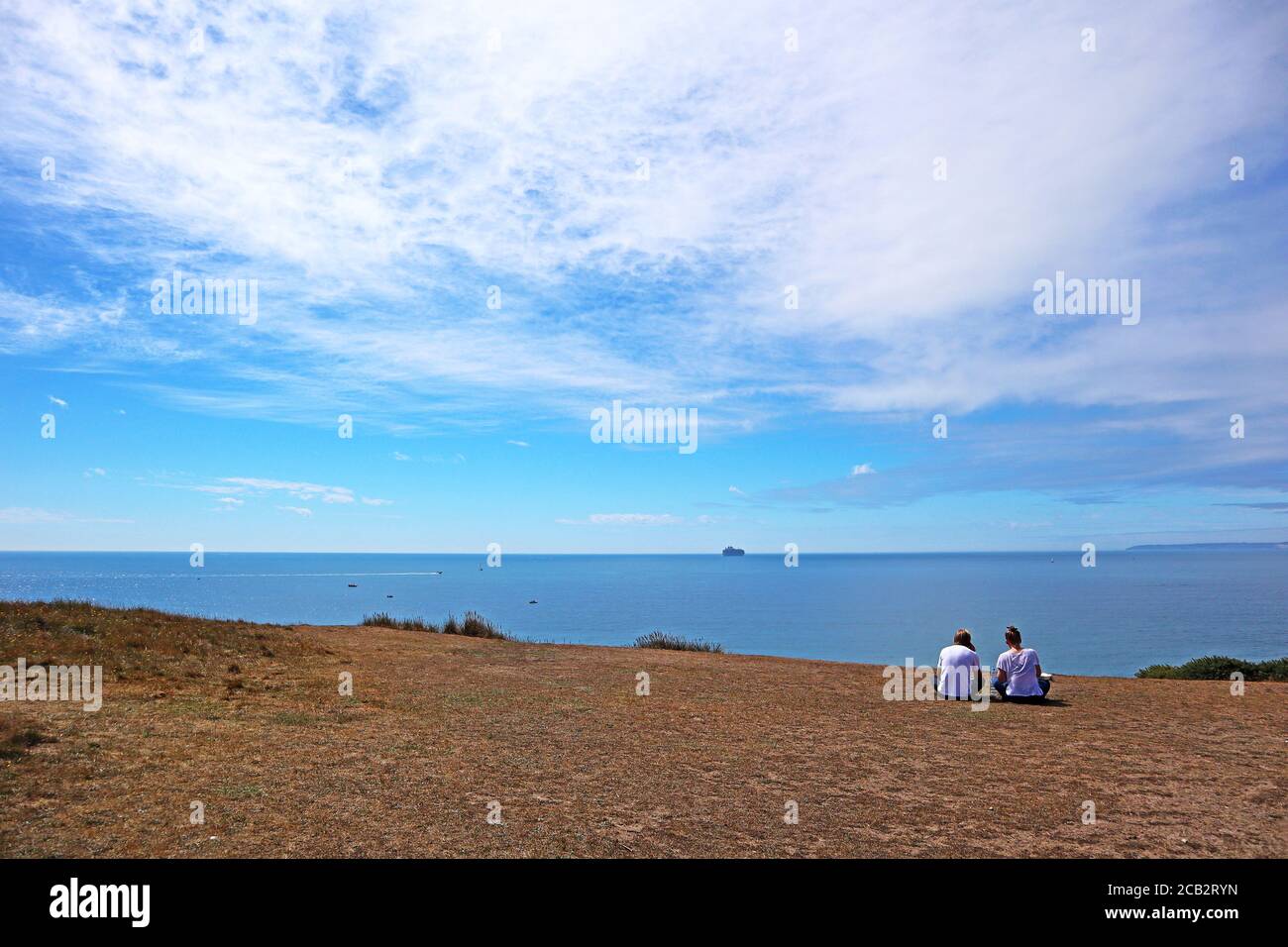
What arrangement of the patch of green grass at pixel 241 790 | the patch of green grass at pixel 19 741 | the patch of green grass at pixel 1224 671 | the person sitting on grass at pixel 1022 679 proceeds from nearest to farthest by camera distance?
1. the patch of green grass at pixel 241 790
2. the patch of green grass at pixel 19 741
3. the person sitting on grass at pixel 1022 679
4. the patch of green grass at pixel 1224 671

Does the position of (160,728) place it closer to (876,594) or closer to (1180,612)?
(1180,612)

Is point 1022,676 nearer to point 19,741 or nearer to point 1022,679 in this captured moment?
point 1022,679

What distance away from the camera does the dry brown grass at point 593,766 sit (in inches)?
270

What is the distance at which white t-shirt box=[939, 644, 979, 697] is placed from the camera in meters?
14.8

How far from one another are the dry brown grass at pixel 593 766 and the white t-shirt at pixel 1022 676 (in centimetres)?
65

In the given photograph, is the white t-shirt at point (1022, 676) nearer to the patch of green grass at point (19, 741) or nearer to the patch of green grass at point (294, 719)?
the patch of green grass at point (294, 719)

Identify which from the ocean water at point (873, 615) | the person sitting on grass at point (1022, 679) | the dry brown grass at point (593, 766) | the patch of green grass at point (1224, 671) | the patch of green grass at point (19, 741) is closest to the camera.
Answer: the dry brown grass at point (593, 766)

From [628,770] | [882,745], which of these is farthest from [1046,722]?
[628,770]

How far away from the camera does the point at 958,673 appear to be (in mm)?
14844

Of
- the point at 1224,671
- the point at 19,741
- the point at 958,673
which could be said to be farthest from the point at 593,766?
the point at 1224,671

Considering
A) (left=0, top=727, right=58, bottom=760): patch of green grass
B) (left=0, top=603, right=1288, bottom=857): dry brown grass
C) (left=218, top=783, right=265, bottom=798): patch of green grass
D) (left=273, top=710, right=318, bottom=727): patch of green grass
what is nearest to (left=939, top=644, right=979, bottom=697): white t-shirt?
(left=0, top=603, right=1288, bottom=857): dry brown grass

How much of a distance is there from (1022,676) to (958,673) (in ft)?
3.73

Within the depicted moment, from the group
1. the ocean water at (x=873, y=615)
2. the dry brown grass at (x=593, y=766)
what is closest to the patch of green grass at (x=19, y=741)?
the dry brown grass at (x=593, y=766)
